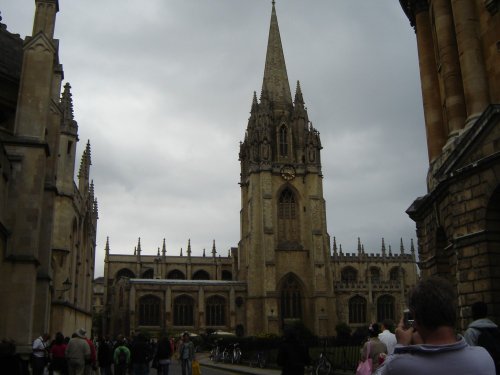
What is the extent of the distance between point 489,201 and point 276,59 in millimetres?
60209

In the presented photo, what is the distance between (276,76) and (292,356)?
62.7 meters

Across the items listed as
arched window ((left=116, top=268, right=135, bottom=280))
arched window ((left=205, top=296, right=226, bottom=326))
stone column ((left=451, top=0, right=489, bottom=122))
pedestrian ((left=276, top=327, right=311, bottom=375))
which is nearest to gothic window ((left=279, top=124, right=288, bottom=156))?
arched window ((left=205, top=296, right=226, bottom=326))

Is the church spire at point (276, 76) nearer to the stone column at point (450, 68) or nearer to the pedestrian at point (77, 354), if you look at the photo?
the stone column at point (450, 68)

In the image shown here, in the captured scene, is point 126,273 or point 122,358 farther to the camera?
point 126,273

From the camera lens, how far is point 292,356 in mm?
8562

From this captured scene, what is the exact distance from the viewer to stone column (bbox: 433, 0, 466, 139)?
49.6ft

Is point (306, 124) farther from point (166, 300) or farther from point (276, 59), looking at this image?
point (166, 300)

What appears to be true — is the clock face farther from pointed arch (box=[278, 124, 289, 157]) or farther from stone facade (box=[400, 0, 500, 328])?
stone facade (box=[400, 0, 500, 328])

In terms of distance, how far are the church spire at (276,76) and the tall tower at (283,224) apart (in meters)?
0.58

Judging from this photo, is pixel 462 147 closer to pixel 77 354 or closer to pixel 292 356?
pixel 292 356

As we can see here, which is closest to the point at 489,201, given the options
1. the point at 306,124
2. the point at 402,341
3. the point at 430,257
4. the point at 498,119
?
the point at 498,119

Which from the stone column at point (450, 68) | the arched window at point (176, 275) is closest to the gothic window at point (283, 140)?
the arched window at point (176, 275)

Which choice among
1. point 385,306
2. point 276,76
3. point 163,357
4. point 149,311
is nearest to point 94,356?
point 163,357

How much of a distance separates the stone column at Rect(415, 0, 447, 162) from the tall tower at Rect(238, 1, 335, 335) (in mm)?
41458
